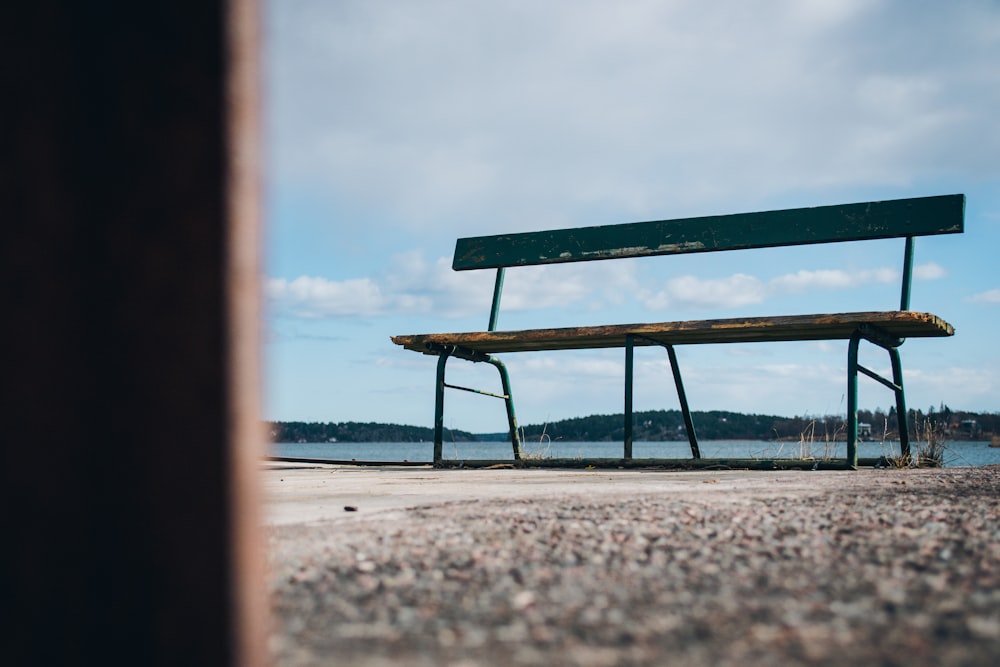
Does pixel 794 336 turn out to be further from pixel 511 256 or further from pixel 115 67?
pixel 115 67

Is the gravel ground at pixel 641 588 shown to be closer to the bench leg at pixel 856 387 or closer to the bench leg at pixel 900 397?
the bench leg at pixel 856 387

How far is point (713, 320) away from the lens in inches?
235

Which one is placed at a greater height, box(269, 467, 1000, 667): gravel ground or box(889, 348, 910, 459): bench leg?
box(889, 348, 910, 459): bench leg

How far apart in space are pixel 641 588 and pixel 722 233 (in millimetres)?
5592

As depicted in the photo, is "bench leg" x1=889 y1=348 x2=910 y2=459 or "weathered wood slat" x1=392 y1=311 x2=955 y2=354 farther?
"bench leg" x1=889 y1=348 x2=910 y2=459

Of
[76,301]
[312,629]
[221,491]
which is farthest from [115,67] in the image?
[312,629]

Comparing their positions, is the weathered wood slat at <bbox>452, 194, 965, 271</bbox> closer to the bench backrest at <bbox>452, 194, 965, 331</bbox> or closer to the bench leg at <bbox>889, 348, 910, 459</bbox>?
the bench backrest at <bbox>452, 194, 965, 331</bbox>

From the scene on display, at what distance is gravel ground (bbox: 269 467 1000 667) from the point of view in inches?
51.3

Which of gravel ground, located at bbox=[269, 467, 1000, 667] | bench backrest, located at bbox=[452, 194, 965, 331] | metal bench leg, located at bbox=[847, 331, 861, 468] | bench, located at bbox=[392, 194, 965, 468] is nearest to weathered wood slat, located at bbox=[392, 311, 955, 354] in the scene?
bench, located at bbox=[392, 194, 965, 468]

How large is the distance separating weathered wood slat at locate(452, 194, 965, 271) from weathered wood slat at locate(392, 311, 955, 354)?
81 centimetres

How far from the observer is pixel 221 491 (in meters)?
0.94

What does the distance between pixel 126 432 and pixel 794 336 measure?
235 inches

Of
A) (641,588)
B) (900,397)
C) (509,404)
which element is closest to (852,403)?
(900,397)

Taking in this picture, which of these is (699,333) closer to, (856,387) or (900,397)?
(856,387)
